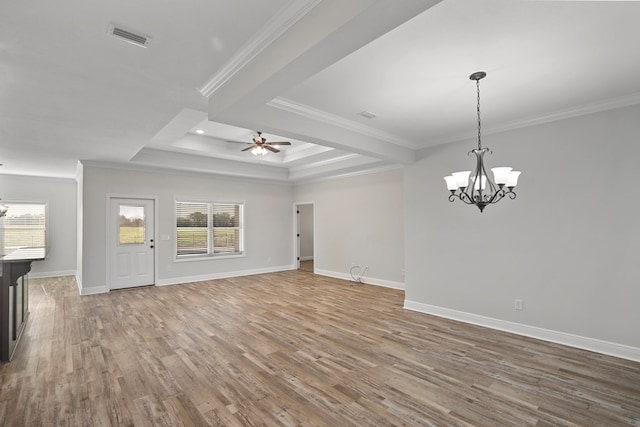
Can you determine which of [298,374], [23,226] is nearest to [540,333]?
[298,374]

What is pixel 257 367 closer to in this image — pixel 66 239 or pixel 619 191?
pixel 619 191

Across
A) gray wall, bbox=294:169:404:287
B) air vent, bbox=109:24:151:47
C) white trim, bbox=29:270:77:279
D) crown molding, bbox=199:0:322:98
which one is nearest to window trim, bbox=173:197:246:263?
gray wall, bbox=294:169:404:287

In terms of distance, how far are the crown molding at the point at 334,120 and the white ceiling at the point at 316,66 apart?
2cm

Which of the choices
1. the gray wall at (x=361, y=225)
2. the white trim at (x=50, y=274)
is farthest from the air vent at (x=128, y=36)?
the white trim at (x=50, y=274)

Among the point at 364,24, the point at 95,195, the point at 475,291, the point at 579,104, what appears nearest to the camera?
the point at 364,24

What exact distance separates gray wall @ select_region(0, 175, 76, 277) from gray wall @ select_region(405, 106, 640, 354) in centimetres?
937

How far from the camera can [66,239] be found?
8.38 metres

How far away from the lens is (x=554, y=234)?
3.68 metres

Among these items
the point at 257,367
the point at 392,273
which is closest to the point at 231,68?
the point at 257,367

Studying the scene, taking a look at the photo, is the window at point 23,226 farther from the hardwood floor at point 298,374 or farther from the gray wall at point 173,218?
the hardwood floor at point 298,374

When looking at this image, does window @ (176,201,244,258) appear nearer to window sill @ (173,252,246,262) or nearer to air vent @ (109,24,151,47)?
window sill @ (173,252,246,262)

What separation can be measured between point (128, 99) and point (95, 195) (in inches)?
163

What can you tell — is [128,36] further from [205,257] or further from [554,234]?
[205,257]

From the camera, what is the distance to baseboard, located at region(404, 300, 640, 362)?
10.6 feet
